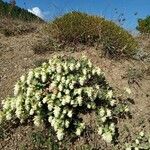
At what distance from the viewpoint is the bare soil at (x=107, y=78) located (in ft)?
25.8

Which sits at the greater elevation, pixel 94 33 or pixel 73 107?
pixel 94 33

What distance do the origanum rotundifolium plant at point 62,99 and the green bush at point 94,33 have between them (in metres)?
2.00

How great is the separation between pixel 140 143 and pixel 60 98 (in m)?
1.51

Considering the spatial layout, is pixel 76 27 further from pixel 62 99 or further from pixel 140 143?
pixel 140 143

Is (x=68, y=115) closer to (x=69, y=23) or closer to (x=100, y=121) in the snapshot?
(x=100, y=121)

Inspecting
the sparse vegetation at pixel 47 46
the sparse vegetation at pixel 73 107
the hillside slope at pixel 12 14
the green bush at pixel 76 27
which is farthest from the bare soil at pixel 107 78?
the hillside slope at pixel 12 14

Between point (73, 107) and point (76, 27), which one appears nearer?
point (73, 107)

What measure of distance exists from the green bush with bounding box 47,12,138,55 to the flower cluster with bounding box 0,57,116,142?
1994mm

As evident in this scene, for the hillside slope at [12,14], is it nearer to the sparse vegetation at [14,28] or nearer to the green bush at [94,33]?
the sparse vegetation at [14,28]

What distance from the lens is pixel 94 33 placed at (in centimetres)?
1056

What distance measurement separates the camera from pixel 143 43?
12.8 meters

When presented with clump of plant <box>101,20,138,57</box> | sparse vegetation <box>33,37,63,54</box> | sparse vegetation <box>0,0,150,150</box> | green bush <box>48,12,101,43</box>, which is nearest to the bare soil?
sparse vegetation <box>0,0,150,150</box>

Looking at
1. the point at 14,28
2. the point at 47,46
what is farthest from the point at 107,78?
the point at 14,28

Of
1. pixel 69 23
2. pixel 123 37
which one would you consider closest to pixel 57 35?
pixel 69 23
